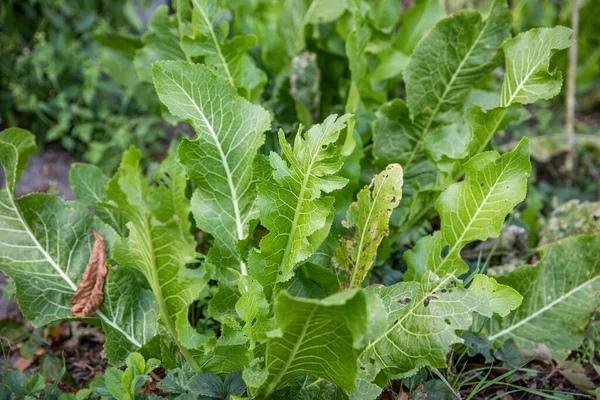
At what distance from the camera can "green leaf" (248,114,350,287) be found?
4.40ft

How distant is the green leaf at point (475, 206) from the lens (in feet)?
4.69

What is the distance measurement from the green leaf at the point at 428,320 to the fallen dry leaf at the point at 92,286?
0.80 metres

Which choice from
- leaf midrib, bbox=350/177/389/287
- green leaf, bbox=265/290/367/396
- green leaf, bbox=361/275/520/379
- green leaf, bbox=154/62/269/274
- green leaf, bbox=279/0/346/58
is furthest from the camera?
green leaf, bbox=279/0/346/58

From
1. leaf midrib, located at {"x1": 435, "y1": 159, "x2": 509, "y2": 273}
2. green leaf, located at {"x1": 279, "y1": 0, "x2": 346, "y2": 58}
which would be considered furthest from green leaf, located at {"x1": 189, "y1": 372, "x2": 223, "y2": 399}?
green leaf, located at {"x1": 279, "y1": 0, "x2": 346, "y2": 58}

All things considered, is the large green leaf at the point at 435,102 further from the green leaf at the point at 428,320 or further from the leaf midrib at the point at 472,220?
the green leaf at the point at 428,320

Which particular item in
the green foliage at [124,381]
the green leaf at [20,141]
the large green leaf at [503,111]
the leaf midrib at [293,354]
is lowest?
the green foliage at [124,381]

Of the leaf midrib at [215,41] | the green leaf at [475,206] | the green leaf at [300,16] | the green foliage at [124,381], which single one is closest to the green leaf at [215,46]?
the leaf midrib at [215,41]

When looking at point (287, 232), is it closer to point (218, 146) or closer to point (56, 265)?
point (218, 146)

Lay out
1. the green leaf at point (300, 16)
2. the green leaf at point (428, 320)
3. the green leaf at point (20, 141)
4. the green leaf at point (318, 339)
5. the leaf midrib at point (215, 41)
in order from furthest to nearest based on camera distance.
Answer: the green leaf at point (300, 16) < the leaf midrib at point (215, 41) < the green leaf at point (20, 141) < the green leaf at point (428, 320) < the green leaf at point (318, 339)

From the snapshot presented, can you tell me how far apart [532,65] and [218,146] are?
0.94m

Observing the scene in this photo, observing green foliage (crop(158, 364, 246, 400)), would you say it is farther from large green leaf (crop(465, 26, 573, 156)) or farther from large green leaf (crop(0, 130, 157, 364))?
large green leaf (crop(465, 26, 573, 156))

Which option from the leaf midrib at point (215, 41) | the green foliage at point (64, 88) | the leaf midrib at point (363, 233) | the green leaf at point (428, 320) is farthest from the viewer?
the green foliage at point (64, 88)

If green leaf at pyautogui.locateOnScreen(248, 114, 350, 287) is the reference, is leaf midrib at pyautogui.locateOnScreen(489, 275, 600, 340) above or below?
below

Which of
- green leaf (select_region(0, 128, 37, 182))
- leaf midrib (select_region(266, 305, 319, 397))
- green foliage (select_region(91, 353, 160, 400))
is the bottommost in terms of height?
green foliage (select_region(91, 353, 160, 400))
